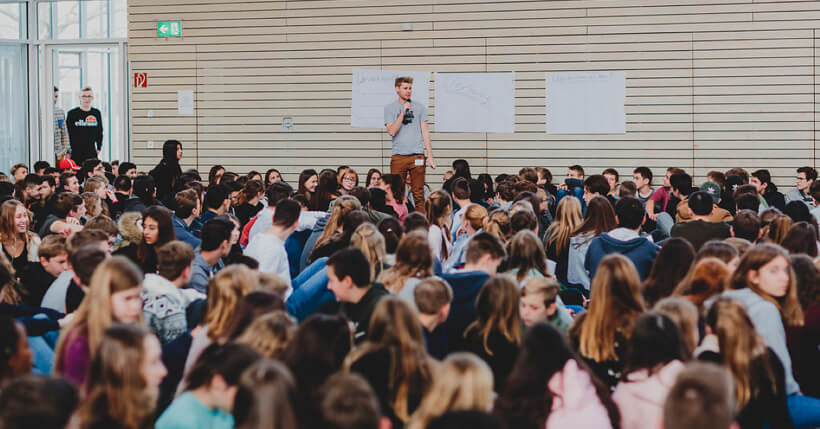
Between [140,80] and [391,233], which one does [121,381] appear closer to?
[391,233]

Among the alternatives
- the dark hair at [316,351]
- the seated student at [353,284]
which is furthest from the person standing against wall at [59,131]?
the dark hair at [316,351]

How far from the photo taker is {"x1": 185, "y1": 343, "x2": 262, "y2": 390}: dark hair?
3.53 metres

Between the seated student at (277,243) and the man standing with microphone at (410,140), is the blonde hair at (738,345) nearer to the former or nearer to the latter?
the seated student at (277,243)

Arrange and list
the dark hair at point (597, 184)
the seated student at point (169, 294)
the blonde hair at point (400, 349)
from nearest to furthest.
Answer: the blonde hair at point (400, 349) < the seated student at point (169, 294) < the dark hair at point (597, 184)

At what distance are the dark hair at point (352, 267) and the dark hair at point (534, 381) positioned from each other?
1664mm

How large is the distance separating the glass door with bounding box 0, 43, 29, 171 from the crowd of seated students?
11601 millimetres

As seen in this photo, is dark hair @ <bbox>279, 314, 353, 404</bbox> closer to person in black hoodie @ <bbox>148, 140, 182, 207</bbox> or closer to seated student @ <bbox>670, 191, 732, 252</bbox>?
seated student @ <bbox>670, 191, 732, 252</bbox>

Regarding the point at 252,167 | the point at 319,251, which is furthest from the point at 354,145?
the point at 319,251

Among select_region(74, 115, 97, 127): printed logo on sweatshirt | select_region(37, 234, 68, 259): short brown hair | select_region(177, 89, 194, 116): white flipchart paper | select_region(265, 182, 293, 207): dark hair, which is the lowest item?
select_region(37, 234, 68, 259): short brown hair

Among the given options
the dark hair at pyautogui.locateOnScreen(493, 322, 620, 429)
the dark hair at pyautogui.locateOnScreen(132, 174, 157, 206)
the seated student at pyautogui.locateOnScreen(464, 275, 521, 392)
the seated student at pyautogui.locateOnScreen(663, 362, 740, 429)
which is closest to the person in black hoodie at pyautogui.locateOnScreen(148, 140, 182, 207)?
the dark hair at pyautogui.locateOnScreen(132, 174, 157, 206)

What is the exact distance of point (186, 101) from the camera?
16500mm

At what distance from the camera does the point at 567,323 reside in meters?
5.32

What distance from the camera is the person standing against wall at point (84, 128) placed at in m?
16.3

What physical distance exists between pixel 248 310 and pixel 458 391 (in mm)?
1446
